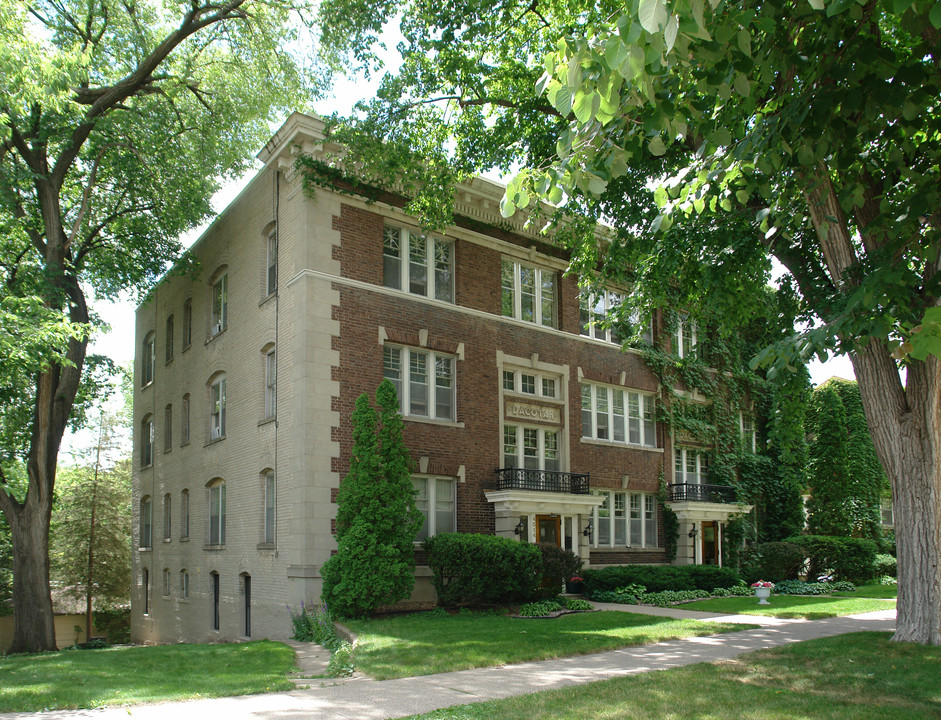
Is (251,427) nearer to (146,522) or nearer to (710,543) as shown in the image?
(146,522)

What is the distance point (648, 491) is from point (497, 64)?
1423cm

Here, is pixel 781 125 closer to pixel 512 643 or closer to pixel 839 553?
pixel 512 643

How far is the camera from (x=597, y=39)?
17.7 feet

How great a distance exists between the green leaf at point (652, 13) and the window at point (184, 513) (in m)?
23.9

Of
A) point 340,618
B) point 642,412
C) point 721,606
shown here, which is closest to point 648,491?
point 642,412

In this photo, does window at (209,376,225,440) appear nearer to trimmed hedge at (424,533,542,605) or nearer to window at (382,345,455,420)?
window at (382,345,455,420)

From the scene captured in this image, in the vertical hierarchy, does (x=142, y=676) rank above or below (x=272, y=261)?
below

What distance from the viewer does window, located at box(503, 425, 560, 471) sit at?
22.5 metres

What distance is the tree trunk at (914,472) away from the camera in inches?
440

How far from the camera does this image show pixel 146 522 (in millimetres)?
29000

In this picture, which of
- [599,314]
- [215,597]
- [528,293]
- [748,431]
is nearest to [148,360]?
[215,597]

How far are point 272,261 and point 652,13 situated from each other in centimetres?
1836

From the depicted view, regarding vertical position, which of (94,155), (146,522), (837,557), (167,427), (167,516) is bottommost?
(837,557)

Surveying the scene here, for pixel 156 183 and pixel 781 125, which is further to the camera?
pixel 156 183
